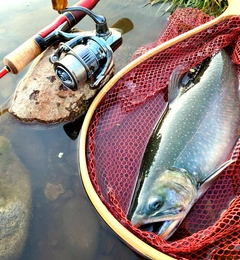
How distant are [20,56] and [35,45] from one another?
0.21m

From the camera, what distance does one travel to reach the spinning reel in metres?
2.81

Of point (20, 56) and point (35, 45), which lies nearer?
point (20, 56)

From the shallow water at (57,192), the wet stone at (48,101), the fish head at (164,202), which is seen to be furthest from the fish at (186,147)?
the wet stone at (48,101)

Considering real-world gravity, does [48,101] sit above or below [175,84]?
below

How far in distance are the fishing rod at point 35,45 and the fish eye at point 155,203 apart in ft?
5.94

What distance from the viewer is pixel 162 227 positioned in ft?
7.54

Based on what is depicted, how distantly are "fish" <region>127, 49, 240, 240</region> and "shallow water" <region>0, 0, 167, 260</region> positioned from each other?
1.61ft

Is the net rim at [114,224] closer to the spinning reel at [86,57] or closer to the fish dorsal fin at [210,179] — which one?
the spinning reel at [86,57]

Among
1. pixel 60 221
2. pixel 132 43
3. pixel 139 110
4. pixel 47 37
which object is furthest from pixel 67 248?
pixel 132 43

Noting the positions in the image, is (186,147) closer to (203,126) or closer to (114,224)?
(203,126)

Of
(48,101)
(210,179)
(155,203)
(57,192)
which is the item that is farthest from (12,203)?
(210,179)

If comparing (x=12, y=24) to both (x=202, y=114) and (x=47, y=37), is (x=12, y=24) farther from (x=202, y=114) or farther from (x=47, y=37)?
(x=202, y=114)

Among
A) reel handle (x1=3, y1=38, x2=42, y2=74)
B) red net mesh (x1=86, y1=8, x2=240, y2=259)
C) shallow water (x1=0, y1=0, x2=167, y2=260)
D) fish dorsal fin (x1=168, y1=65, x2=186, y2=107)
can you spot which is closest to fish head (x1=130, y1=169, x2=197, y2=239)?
red net mesh (x1=86, y1=8, x2=240, y2=259)

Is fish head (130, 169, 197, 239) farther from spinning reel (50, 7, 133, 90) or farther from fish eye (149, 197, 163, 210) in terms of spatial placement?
spinning reel (50, 7, 133, 90)
